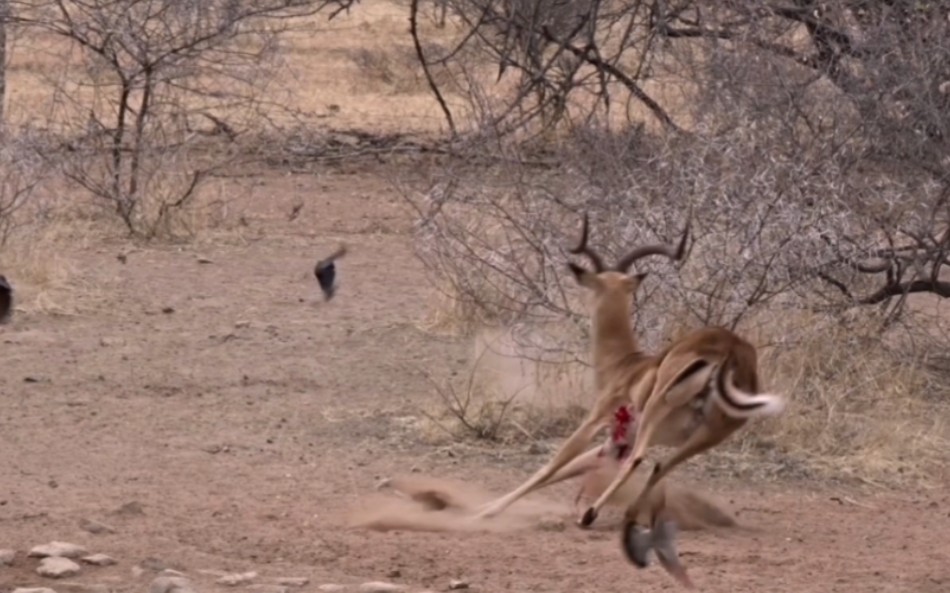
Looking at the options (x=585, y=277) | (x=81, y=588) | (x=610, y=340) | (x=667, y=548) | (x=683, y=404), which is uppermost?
(x=585, y=277)

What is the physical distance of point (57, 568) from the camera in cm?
624

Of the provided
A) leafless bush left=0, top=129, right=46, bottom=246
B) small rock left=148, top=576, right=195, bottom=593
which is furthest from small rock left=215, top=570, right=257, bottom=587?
leafless bush left=0, top=129, right=46, bottom=246

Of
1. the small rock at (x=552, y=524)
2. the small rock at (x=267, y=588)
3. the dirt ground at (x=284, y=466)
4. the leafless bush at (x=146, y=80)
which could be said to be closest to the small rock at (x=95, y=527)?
the dirt ground at (x=284, y=466)

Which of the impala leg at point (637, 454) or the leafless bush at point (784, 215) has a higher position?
the leafless bush at point (784, 215)

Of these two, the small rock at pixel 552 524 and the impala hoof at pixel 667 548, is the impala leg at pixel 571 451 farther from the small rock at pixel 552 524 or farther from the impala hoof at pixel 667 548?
the small rock at pixel 552 524

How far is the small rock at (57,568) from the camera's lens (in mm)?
6223

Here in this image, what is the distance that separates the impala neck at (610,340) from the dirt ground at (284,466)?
2.25 ft

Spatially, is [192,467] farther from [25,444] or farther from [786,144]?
[786,144]

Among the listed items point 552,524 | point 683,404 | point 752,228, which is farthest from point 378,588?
point 752,228

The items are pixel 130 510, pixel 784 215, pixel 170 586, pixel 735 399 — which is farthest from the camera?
pixel 784 215

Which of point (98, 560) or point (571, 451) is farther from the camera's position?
point (98, 560)

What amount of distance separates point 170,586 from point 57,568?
1.57ft

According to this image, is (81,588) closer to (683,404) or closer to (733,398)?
(683,404)

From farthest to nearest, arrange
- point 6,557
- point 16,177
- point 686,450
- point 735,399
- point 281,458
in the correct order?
point 16,177 → point 281,458 → point 6,557 → point 686,450 → point 735,399
